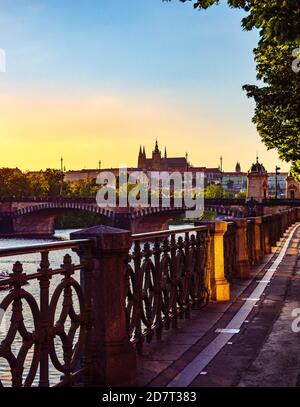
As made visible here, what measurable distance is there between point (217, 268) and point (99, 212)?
83174mm

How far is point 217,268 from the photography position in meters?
9.27

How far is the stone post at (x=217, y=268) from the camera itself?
9.21m

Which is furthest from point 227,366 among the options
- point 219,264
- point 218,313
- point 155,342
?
point 219,264

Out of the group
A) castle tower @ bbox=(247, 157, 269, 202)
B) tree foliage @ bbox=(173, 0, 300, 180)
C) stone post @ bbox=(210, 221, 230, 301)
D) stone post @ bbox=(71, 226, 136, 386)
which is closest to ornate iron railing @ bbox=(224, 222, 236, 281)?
stone post @ bbox=(210, 221, 230, 301)

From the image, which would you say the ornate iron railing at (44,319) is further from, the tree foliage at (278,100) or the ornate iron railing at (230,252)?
the ornate iron railing at (230,252)

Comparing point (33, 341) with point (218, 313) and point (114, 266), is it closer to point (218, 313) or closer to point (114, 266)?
point (114, 266)

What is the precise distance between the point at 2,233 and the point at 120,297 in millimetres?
93794

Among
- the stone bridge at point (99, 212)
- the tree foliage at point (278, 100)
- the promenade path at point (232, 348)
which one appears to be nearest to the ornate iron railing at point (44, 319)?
the promenade path at point (232, 348)

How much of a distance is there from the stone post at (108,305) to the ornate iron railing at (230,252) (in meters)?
5.75

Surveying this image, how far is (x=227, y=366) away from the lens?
550 cm

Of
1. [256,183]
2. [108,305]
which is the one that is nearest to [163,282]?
[108,305]

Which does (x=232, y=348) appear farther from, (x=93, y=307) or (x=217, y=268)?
(x=217, y=268)

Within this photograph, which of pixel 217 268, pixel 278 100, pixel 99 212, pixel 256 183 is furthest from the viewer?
pixel 256 183

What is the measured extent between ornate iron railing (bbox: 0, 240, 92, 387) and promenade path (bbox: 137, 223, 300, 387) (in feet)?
2.21
